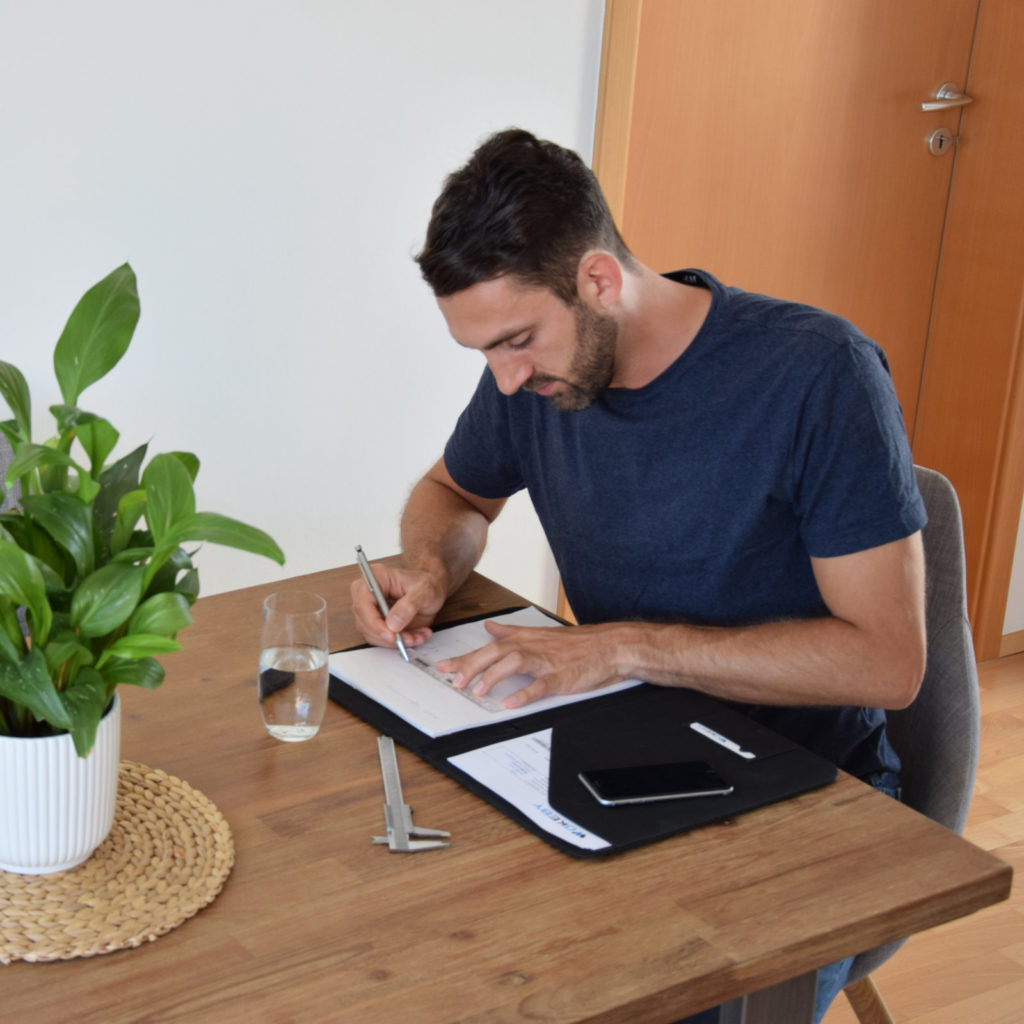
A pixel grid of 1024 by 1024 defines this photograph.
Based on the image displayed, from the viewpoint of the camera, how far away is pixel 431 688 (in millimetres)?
1297

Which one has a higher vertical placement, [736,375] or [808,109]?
[808,109]

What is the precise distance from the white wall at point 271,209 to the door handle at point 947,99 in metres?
1.01

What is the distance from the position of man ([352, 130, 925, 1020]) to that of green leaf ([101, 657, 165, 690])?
1.37 feet

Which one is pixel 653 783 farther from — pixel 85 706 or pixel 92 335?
pixel 92 335

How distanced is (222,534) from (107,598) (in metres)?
0.11

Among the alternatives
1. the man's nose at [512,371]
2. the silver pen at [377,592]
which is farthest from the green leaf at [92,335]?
the man's nose at [512,371]

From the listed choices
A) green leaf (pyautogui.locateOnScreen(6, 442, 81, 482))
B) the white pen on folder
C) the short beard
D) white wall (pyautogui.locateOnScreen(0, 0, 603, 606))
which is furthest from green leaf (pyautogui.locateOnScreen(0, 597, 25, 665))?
white wall (pyautogui.locateOnScreen(0, 0, 603, 606))

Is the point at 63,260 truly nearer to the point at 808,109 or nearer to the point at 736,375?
the point at 736,375

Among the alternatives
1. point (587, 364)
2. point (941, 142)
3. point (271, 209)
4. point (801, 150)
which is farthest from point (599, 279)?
point (941, 142)

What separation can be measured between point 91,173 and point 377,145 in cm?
56

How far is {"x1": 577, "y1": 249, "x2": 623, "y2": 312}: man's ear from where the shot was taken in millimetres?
1473

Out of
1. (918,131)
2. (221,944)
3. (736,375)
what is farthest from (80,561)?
(918,131)

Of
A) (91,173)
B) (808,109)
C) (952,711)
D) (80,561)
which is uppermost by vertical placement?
(808,109)

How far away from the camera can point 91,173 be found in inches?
85.6
